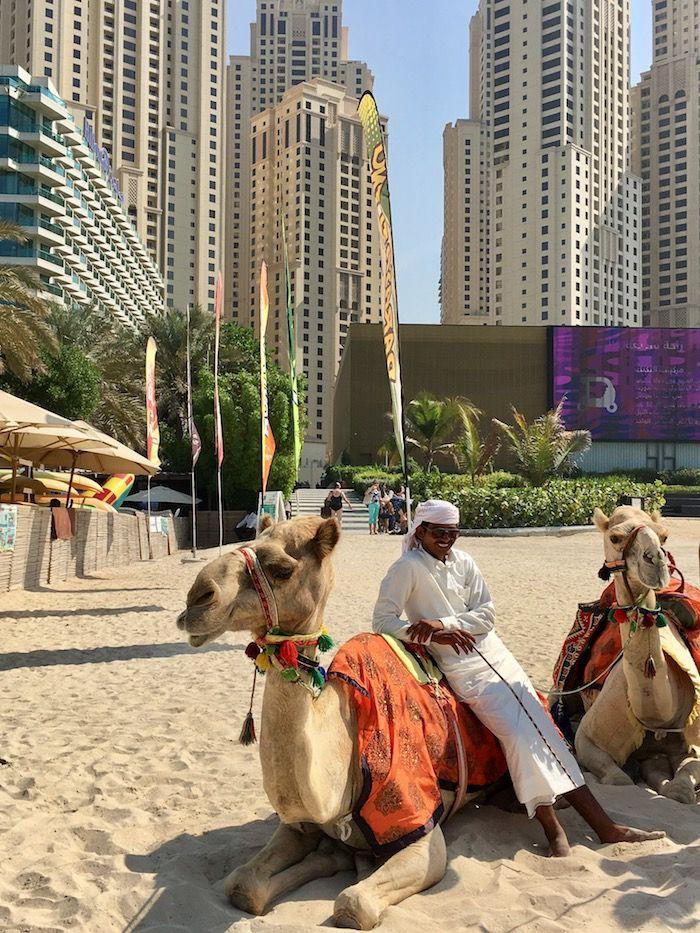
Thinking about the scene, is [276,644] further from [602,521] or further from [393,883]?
[602,521]

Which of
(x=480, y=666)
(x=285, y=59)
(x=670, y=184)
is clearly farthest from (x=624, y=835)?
(x=285, y=59)

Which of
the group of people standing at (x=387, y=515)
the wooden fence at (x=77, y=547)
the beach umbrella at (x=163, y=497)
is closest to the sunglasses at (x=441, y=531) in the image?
the wooden fence at (x=77, y=547)

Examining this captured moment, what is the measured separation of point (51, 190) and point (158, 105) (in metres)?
69.0

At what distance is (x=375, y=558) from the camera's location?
74.8 ft

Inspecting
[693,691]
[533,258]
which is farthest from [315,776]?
[533,258]

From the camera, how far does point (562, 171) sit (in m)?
112

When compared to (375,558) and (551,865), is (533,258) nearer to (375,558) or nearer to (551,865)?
(375,558)

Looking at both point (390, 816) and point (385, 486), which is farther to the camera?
point (385, 486)

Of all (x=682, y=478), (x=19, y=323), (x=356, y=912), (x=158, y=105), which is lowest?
(x=356, y=912)

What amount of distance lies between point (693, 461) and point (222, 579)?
210 ft

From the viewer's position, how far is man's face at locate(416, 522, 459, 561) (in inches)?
168

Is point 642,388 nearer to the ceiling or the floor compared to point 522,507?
nearer to the ceiling

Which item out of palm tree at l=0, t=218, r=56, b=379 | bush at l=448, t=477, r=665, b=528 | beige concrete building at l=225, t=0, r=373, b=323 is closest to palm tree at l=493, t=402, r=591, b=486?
bush at l=448, t=477, r=665, b=528

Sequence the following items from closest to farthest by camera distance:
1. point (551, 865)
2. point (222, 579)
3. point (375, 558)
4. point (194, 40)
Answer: point (222, 579), point (551, 865), point (375, 558), point (194, 40)
